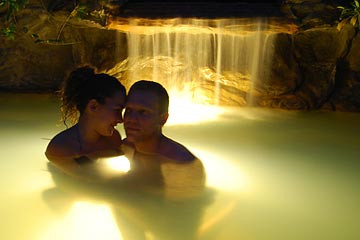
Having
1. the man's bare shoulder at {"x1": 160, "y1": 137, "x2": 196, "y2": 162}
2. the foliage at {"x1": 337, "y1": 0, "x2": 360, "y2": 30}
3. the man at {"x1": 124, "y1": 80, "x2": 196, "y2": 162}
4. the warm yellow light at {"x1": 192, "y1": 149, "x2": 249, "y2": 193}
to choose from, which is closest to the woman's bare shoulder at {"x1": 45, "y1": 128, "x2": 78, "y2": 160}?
the man at {"x1": 124, "y1": 80, "x2": 196, "y2": 162}

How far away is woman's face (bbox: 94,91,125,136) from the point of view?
11.0 feet

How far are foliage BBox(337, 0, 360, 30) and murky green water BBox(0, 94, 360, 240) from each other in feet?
5.31

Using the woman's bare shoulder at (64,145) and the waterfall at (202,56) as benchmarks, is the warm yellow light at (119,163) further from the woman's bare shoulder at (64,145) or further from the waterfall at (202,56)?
the waterfall at (202,56)

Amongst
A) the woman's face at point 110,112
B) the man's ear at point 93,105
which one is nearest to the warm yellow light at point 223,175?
the woman's face at point 110,112

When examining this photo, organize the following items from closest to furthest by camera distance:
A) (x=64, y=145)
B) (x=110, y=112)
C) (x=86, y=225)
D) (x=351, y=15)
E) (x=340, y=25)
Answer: (x=86, y=225) < (x=110, y=112) < (x=64, y=145) < (x=351, y=15) < (x=340, y=25)

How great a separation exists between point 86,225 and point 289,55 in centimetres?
486

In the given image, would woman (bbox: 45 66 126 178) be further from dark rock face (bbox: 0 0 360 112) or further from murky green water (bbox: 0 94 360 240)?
dark rock face (bbox: 0 0 360 112)

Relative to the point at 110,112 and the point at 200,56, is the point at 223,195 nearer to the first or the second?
the point at 110,112

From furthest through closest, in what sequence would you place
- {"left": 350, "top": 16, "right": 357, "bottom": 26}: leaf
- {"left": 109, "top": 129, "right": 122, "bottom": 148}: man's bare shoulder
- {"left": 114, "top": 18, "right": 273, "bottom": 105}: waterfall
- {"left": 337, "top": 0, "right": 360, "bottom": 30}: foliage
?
{"left": 114, "top": 18, "right": 273, "bottom": 105}: waterfall, {"left": 350, "top": 16, "right": 357, "bottom": 26}: leaf, {"left": 337, "top": 0, "right": 360, "bottom": 30}: foliage, {"left": 109, "top": 129, "right": 122, "bottom": 148}: man's bare shoulder

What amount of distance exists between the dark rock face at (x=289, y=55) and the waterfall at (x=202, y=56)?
5cm

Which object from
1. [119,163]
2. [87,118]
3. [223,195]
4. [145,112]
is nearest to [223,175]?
[223,195]

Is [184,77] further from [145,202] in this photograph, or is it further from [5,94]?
[145,202]

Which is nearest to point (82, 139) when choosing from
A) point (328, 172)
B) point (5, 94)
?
point (328, 172)

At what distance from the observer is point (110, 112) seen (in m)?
3.37
